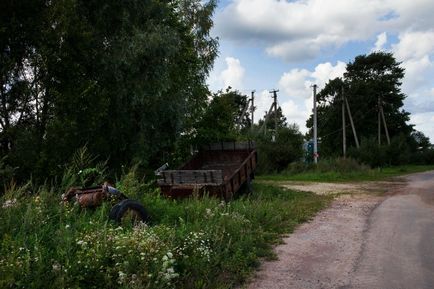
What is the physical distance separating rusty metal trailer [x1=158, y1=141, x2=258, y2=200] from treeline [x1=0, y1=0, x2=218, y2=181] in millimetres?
1451

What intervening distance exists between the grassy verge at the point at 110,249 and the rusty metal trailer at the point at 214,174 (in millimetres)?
3976

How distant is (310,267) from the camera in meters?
6.60

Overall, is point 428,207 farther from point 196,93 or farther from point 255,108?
point 255,108

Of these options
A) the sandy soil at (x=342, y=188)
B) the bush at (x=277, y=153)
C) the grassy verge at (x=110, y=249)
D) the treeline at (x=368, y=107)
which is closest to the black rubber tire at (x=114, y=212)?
the grassy verge at (x=110, y=249)

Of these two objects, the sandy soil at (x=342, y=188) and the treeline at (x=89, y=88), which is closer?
the treeline at (x=89, y=88)

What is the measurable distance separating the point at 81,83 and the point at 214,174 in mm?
4107

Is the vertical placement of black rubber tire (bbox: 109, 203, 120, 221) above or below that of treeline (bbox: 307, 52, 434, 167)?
below

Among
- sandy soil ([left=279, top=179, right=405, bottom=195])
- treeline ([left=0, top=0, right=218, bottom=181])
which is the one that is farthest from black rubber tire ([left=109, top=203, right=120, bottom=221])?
sandy soil ([left=279, top=179, right=405, bottom=195])

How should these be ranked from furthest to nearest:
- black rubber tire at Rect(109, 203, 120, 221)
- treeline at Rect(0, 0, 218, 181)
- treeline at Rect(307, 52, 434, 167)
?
treeline at Rect(307, 52, 434, 167) < treeline at Rect(0, 0, 218, 181) < black rubber tire at Rect(109, 203, 120, 221)

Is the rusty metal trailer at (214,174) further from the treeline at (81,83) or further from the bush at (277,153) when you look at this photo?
the bush at (277,153)

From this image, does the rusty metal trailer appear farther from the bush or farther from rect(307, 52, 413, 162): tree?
rect(307, 52, 413, 162): tree

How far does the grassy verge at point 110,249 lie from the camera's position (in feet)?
14.9

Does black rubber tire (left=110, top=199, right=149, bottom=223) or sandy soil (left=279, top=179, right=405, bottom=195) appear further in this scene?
sandy soil (left=279, top=179, right=405, bottom=195)

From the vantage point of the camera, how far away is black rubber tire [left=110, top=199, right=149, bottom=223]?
22.5 feet
